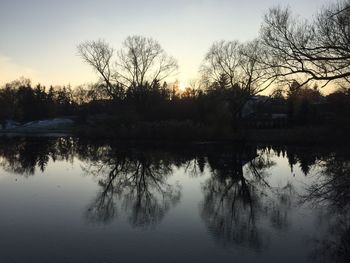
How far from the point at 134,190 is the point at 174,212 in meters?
4.03

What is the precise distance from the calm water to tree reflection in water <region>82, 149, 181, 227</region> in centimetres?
4

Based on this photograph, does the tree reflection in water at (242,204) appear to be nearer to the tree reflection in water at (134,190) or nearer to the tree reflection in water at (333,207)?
the tree reflection in water at (333,207)

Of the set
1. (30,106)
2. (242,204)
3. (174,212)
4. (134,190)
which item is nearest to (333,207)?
(242,204)

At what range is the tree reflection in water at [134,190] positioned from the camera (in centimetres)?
1230

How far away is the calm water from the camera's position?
29.2ft

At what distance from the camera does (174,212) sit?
12641 millimetres

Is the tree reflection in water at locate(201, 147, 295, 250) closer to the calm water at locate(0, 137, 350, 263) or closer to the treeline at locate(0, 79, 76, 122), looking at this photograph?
the calm water at locate(0, 137, 350, 263)

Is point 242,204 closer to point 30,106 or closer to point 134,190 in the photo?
point 134,190

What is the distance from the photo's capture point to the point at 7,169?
21.3 metres

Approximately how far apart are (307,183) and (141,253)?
37.1ft

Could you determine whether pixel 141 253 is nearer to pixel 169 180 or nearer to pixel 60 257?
pixel 60 257

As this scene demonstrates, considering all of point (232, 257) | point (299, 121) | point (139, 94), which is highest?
point (139, 94)

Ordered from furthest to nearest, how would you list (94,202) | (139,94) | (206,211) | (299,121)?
(139,94), (299,121), (94,202), (206,211)

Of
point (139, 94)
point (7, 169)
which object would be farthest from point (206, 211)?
point (139, 94)
